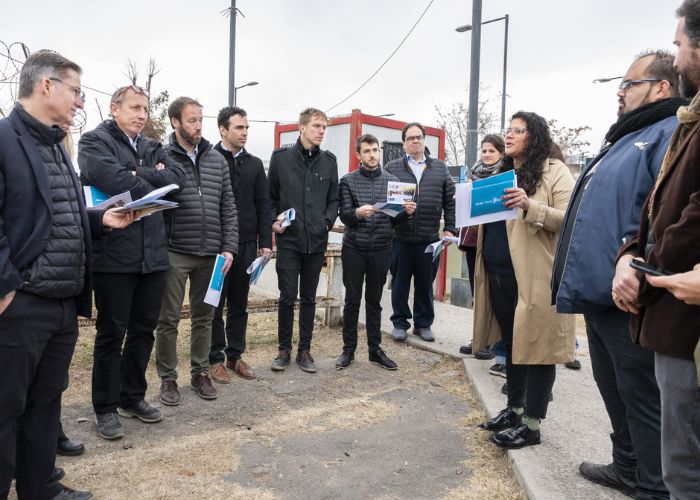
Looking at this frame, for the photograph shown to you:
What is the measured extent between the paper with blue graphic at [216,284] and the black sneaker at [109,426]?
1.00 m

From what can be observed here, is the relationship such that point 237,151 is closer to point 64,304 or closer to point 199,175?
point 199,175

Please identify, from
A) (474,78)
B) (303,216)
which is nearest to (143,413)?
(303,216)

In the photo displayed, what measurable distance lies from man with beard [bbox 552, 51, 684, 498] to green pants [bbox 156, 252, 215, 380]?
272 cm

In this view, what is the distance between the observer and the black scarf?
245 centimetres

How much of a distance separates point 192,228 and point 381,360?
2179mm

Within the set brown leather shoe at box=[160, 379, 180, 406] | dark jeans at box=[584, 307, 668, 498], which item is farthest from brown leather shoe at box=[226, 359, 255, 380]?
dark jeans at box=[584, 307, 668, 498]

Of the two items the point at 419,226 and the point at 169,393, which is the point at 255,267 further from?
the point at 419,226

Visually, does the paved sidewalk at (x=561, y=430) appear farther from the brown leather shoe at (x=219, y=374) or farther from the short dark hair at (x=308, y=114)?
the short dark hair at (x=308, y=114)

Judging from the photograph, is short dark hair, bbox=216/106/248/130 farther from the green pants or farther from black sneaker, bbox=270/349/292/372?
black sneaker, bbox=270/349/292/372

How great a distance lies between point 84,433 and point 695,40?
3844 mm

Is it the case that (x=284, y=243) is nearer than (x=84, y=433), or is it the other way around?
(x=84, y=433)

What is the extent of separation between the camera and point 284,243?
509 cm

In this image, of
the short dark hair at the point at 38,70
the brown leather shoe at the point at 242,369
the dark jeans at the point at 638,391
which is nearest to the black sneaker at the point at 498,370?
the brown leather shoe at the point at 242,369

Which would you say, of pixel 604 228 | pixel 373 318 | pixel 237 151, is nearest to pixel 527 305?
pixel 604 228
